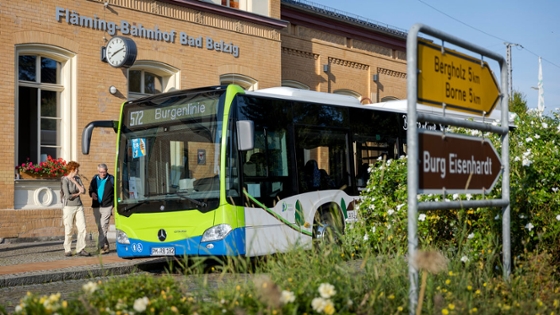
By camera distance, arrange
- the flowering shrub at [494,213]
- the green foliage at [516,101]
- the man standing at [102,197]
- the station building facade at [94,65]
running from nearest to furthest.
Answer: the flowering shrub at [494,213] < the man standing at [102,197] < the station building facade at [94,65] < the green foliage at [516,101]

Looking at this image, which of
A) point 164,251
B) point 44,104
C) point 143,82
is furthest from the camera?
point 143,82

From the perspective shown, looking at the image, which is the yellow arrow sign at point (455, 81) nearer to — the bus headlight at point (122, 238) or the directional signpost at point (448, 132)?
the directional signpost at point (448, 132)

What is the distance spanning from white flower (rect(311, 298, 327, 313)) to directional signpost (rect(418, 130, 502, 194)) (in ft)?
4.04

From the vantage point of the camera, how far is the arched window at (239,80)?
22.0 metres

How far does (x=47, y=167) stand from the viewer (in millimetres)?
17266

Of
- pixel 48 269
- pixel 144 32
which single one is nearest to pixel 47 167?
pixel 144 32

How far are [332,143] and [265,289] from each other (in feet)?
29.7

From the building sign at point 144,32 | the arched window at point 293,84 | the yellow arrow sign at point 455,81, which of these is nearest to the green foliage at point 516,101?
the arched window at point 293,84

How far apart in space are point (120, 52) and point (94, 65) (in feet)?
2.59

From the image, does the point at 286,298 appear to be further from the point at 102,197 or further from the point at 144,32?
the point at 144,32

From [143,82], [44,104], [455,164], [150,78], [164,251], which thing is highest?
[150,78]

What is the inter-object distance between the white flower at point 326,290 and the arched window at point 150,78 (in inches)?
627

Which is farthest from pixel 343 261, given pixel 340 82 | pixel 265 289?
pixel 340 82

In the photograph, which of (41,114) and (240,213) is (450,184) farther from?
(41,114)
